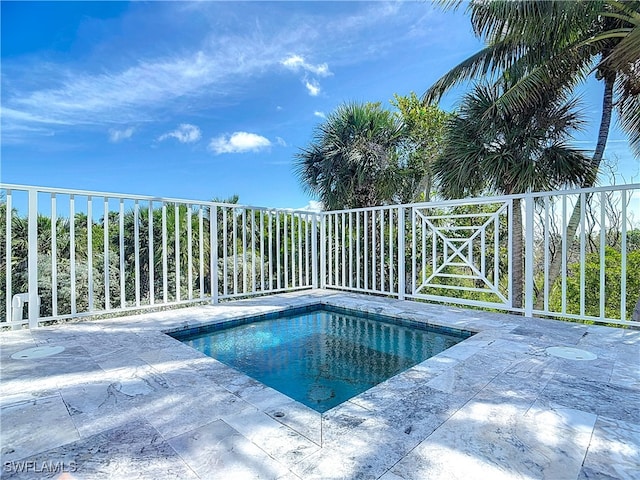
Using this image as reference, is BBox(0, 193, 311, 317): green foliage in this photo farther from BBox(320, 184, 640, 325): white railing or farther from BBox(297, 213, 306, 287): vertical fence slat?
BBox(320, 184, 640, 325): white railing

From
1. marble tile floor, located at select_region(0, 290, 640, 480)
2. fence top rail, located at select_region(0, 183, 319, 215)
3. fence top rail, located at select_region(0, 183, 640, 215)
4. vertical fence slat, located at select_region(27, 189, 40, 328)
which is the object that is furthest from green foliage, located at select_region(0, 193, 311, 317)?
marble tile floor, located at select_region(0, 290, 640, 480)

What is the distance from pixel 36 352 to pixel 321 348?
220 centimetres

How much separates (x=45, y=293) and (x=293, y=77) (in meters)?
8.33

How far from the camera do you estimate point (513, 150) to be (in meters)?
5.12

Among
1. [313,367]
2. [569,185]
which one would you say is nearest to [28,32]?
[313,367]

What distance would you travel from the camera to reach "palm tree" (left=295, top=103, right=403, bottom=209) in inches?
261

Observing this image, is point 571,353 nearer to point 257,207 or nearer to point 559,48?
point 257,207

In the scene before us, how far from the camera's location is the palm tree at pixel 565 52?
4.10 metres

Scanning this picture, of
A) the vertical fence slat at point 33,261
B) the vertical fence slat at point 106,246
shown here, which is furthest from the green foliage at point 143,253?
the vertical fence slat at point 33,261

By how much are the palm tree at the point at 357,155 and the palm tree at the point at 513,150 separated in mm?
1456

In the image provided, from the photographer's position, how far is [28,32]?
4.79 metres

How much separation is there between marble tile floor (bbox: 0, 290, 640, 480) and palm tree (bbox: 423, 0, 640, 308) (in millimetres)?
3903

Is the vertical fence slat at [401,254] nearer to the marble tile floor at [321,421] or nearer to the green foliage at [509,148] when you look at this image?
the green foliage at [509,148]

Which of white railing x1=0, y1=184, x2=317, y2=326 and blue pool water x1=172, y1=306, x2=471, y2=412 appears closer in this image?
blue pool water x1=172, y1=306, x2=471, y2=412
